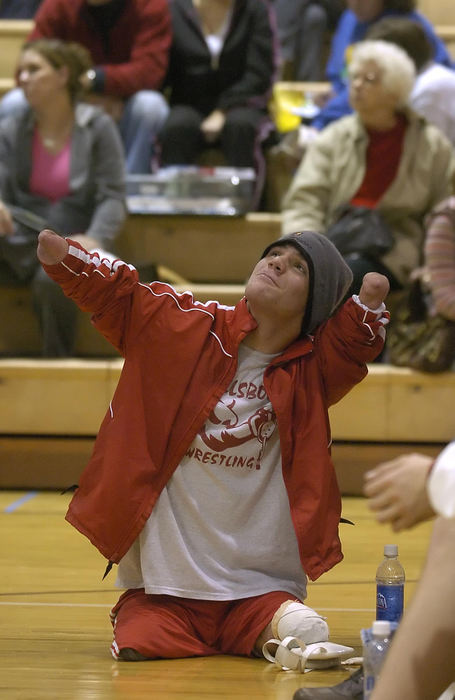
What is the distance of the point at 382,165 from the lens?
14.0 feet

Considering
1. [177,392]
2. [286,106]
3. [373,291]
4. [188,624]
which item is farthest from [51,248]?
[286,106]

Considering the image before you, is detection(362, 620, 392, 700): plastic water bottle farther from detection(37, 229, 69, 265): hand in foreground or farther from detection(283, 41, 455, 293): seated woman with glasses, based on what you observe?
detection(283, 41, 455, 293): seated woman with glasses

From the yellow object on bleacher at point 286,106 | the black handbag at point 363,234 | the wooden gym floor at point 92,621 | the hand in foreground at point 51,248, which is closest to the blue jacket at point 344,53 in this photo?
the yellow object on bleacher at point 286,106

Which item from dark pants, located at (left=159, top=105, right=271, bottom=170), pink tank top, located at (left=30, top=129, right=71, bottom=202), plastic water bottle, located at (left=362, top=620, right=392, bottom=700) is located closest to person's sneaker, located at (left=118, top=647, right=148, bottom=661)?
plastic water bottle, located at (left=362, top=620, right=392, bottom=700)

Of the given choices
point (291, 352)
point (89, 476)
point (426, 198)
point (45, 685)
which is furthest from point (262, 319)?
point (426, 198)

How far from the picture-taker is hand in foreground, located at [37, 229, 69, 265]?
2174 millimetres

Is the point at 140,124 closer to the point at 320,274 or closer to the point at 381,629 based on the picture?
the point at 320,274

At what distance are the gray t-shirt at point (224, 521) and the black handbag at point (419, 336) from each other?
5.68 feet

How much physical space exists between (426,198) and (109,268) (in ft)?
7.37

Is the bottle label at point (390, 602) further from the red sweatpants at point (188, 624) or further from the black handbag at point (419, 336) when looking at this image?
the black handbag at point (419, 336)

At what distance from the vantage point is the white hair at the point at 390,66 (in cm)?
417

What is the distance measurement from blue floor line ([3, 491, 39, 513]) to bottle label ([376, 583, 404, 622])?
171cm

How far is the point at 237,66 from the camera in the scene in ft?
15.9

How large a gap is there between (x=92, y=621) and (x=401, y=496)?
1.22 meters
